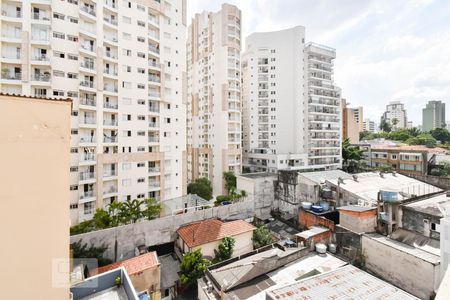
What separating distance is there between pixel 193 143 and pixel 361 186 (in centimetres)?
3500

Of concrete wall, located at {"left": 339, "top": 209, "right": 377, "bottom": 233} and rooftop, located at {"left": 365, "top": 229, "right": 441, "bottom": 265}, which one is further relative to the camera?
concrete wall, located at {"left": 339, "top": 209, "right": 377, "bottom": 233}

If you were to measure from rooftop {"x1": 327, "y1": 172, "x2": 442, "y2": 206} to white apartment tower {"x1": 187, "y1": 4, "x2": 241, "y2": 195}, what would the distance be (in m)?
20.9

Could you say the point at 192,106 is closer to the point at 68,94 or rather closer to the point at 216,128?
the point at 216,128

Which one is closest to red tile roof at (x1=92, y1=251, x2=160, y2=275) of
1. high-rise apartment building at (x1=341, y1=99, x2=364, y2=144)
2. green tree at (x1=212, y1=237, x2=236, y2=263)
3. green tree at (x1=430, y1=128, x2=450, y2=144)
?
green tree at (x1=212, y1=237, x2=236, y2=263)

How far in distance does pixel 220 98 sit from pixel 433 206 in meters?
35.1

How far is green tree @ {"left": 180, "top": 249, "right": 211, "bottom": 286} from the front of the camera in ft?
55.1

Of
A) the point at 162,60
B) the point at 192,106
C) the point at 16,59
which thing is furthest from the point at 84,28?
the point at 192,106

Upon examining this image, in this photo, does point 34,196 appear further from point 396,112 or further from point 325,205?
point 396,112

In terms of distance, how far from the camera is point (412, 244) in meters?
16.3

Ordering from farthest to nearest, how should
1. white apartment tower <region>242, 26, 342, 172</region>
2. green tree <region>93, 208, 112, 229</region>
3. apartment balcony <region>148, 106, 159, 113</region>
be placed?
white apartment tower <region>242, 26, 342, 172</region>, apartment balcony <region>148, 106, 159, 113</region>, green tree <region>93, 208, 112, 229</region>

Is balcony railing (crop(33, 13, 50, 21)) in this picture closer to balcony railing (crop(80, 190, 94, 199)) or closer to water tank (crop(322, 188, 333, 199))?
balcony railing (crop(80, 190, 94, 199))

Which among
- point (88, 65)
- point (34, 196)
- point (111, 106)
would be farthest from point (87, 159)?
point (34, 196)

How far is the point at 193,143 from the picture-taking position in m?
51.7

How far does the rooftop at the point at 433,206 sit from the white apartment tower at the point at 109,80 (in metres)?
27.9
